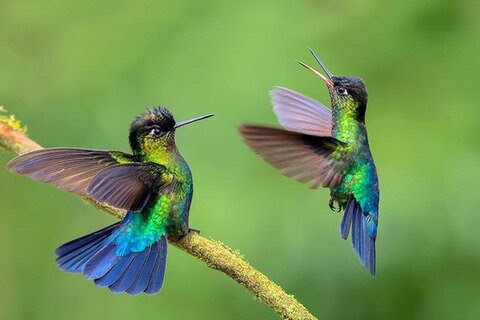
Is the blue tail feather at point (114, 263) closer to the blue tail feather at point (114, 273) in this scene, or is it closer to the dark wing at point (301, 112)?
the blue tail feather at point (114, 273)

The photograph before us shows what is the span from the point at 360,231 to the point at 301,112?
427mm

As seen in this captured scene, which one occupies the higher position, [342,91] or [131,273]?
[342,91]

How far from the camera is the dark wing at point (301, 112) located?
2174 mm

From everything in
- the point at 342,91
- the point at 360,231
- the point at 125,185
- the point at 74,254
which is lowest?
the point at 74,254

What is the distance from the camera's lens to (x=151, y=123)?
2002mm

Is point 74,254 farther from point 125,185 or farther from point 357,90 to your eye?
point 357,90

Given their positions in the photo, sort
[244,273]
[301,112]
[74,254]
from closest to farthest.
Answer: [244,273], [74,254], [301,112]

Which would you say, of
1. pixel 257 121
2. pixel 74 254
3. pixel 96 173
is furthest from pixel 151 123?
pixel 257 121

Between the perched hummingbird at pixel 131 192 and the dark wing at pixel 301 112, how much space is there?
0.94 ft

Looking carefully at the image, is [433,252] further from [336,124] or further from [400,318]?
[336,124]

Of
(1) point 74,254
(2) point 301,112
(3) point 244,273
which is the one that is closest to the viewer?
(3) point 244,273

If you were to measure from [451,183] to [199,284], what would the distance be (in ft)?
4.29

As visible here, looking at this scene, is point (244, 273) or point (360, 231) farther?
point (360, 231)

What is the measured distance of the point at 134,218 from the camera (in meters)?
2.34
